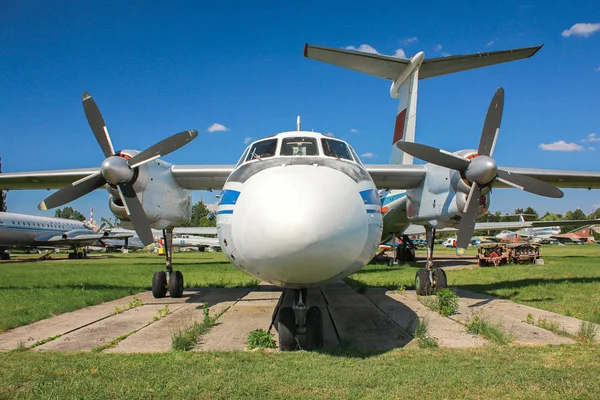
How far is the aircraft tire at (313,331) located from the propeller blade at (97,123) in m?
6.73

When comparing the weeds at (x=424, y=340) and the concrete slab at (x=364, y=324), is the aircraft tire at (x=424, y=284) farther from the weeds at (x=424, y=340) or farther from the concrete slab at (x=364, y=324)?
the weeds at (x=424, y=340)

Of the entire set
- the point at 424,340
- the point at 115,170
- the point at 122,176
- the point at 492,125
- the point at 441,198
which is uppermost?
the point at 492,125

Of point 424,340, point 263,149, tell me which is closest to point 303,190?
point 263,149

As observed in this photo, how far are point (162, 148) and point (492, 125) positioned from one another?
24.4 ft

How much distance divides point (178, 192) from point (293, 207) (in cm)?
777

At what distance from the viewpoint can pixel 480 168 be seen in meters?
8.89

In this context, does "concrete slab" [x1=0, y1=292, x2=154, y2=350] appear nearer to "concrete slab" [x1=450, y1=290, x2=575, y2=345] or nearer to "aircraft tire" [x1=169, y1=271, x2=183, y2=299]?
"aircraft tire" [x1=169, y1=271, x2=183, y2=299]

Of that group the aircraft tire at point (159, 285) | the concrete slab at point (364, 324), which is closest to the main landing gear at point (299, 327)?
the concrete slab at point (364, 324)

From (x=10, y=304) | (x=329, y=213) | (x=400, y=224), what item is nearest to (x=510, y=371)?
(x=329, y=213)

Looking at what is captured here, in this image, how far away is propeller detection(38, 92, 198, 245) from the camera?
938 cm

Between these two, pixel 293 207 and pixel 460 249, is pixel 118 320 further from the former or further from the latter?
pixel 460 249

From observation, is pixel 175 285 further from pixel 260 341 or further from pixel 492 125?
pixel 492 125

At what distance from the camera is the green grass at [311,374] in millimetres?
Answer: 4223

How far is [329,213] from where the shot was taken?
177 inches
